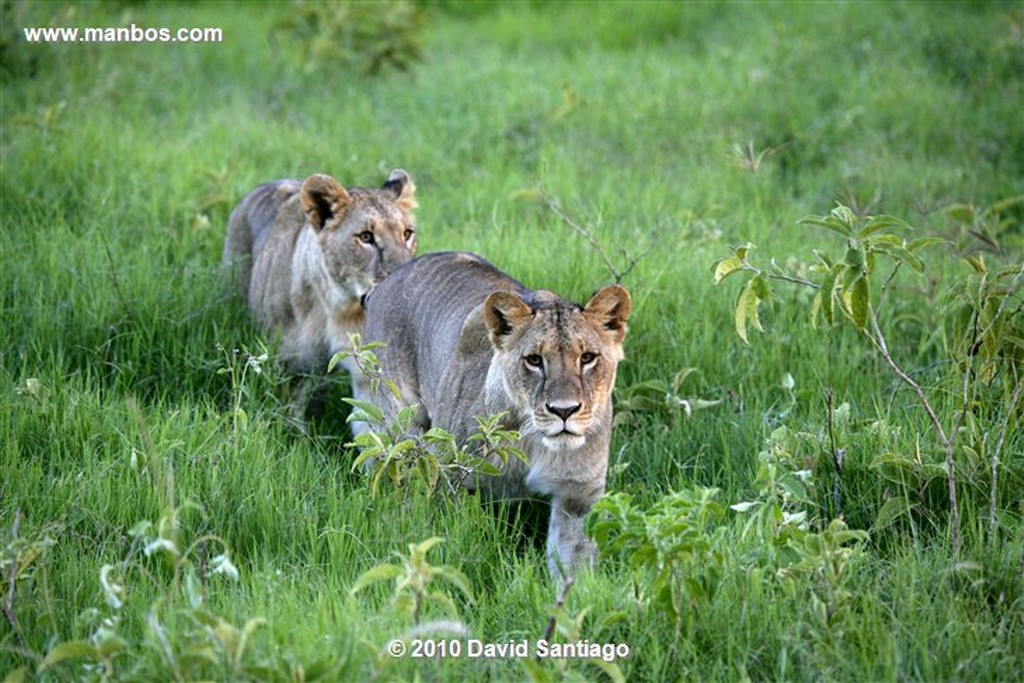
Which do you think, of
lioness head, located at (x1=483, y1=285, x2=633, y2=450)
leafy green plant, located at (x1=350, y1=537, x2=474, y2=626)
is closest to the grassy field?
leafy green plant, located at (x1=350, y1=537, x2=474, y2=626)

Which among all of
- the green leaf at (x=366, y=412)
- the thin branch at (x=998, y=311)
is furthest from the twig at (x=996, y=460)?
the green leaf at (x=366, y=412)

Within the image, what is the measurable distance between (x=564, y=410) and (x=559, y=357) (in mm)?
218

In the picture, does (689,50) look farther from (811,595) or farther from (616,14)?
(811,595)

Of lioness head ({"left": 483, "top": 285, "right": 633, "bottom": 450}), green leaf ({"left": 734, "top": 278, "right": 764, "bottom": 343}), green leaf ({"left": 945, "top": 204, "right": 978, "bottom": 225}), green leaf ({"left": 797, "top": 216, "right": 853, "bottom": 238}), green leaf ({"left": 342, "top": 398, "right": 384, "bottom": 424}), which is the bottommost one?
green leaf ({"left": 342, "top": 398, "right": 384, "bottom": 424})

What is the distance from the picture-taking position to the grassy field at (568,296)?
4250 millimetres

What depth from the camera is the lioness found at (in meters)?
6.60

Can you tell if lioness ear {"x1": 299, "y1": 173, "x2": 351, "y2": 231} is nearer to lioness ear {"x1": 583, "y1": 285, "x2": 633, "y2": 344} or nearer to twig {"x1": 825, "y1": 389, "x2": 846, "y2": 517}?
lioness ear {"x1": 583, "y1": 285, "x2": 633, "y2": 344}

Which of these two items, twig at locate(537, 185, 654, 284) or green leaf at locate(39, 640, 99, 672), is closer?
green leaf at locate(39, 640, 99, 672)

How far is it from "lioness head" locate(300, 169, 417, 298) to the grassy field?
2.19ft

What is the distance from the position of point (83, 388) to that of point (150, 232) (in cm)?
170

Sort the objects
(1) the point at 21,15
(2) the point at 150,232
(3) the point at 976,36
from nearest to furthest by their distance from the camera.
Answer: (2) the point at 150,232 → (1) the point at 21,15 → (3) the point at 976,36

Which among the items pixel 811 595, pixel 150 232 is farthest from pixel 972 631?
pixel 150 232

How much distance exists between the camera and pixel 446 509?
525cm

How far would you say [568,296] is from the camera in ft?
23.3
